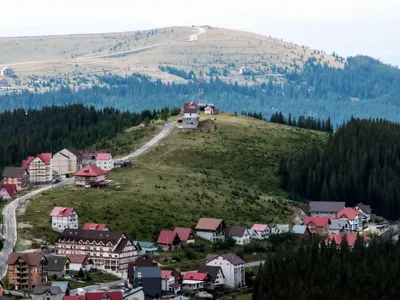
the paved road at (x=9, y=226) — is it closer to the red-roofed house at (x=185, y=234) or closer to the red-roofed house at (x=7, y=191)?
the red-roofed house at (x=7, y=191)

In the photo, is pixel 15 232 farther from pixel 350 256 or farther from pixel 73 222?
pixel 350 256

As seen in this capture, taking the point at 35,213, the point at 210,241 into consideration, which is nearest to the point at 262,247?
the point at 210,241

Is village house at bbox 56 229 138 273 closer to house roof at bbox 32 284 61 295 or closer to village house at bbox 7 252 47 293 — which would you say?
village house at bbox 7 252 47 293

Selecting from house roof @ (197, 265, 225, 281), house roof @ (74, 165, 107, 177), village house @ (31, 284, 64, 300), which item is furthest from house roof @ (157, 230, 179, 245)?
village house @ (31, 284, 64, 300)

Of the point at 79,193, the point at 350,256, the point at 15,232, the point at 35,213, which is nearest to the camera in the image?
the point at 350,256

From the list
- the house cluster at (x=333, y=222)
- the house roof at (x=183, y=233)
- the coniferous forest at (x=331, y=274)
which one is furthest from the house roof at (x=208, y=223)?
the coniferous forest at (x=331, y=274)

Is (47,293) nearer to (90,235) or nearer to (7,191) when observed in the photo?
(90,235)

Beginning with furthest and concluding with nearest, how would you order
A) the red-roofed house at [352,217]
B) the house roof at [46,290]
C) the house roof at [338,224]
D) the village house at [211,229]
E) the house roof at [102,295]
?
the red-roofed house at [352,217] < the house roof at [338,224] < the village house at [211,229] < the house roof at [46,290] < the house roof at [102,295]
